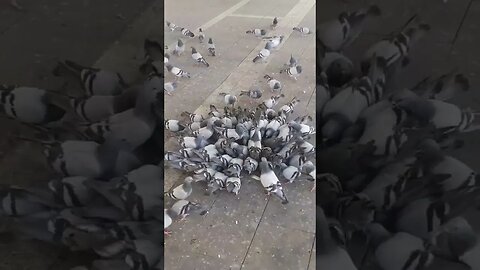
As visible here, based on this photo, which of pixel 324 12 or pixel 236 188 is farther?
pixel 236 188

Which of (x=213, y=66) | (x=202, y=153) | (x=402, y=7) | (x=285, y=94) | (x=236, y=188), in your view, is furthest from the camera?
(x=213, y=66)

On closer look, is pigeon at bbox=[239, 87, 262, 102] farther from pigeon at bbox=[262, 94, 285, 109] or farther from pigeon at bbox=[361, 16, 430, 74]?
pigeon at bbox=[361, 16, 430, 74]

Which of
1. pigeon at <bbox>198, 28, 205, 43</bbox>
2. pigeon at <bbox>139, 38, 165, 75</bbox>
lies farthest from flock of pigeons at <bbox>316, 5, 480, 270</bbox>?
pigeon at <bbox>198, 28, 205, 43</bbox>

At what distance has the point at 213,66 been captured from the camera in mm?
2543

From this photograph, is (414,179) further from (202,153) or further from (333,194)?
(202,153)

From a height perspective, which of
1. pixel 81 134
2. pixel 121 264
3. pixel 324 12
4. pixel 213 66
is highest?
pixel 324 12

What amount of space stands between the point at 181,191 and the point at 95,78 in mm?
1052

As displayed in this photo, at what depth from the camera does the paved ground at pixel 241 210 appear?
1.33 meters

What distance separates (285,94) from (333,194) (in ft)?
5.39

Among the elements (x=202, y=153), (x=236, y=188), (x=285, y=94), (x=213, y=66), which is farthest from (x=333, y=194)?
(x=213, y=66)

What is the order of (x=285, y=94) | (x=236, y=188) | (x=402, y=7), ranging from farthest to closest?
1. (x=285, y=94)
2. (x=236, y=188)
3. (x=402, y=7)

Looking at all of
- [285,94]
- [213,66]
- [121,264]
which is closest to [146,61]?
[121,264]

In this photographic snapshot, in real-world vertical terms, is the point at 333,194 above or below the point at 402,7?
below

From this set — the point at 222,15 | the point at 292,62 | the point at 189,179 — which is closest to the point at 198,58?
the point at 292,62
